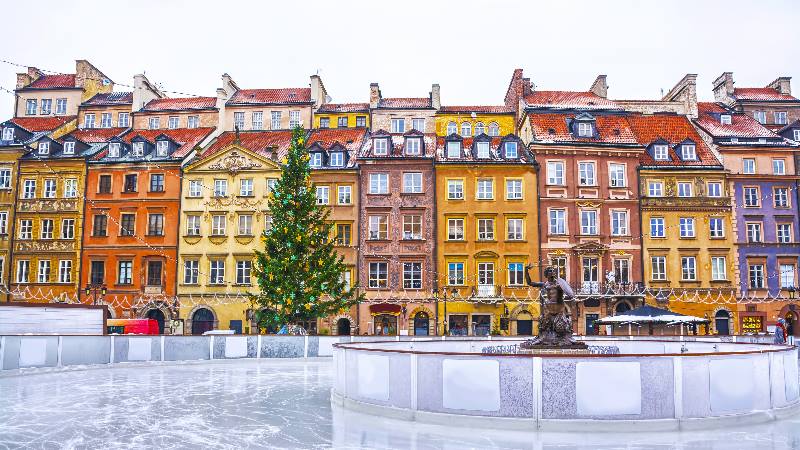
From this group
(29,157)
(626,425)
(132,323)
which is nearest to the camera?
(626,425)

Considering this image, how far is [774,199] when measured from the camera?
158 ft

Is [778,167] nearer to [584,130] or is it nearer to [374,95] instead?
[584,130]

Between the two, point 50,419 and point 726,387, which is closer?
point 726,387

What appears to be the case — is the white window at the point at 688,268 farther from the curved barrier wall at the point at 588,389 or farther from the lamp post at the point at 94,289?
the lamp post at the point at 94,289

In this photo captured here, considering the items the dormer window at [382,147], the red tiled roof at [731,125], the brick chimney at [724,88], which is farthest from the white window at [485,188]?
the brick chimney at [724,88]

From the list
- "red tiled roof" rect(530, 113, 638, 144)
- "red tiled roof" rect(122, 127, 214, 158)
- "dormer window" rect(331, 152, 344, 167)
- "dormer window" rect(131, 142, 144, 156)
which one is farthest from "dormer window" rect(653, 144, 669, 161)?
"dormer window" rect(131, 142, 144, 156)

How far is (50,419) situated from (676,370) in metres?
11.7

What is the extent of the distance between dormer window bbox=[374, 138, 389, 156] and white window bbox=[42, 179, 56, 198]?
23.4 m

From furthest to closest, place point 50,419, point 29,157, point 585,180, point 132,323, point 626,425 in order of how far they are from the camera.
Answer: point 29,157
point 585,180
point 132,323
point 50,419
point 626,425

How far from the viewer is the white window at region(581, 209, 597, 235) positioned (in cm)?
4731

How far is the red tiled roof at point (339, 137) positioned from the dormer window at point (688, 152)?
890 inches

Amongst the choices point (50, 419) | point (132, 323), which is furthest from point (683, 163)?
point (50, 419)

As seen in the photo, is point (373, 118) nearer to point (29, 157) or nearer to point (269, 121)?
point (269, 121)

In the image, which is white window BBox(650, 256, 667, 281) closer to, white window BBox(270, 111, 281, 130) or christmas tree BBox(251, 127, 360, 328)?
christmas tree BBox(251, 127, 360, 328)
